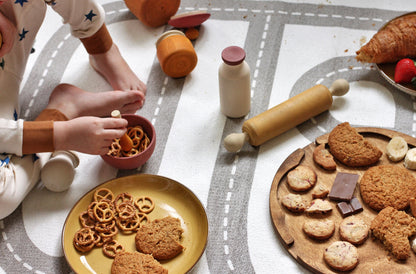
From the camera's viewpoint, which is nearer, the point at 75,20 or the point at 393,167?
the point at 393,167

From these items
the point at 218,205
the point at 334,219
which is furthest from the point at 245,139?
the point at 334,219

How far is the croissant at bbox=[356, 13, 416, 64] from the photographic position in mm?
1229

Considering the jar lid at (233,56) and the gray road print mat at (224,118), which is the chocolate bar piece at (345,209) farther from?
the jar lid at (233,56)

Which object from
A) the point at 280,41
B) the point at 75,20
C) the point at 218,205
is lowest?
the point at 218,205

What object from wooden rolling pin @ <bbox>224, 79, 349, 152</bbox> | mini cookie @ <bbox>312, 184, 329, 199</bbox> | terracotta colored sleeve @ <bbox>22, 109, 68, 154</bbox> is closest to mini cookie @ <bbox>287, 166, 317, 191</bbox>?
mini cookie @ <bbox>312, 184, 329, 199</bbox>

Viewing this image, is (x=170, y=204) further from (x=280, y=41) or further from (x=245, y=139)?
(x=280, y=41)

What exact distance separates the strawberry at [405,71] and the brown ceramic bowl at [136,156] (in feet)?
2.10

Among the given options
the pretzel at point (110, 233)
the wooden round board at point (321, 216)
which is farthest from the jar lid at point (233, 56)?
the pretzel at point (110, 233)

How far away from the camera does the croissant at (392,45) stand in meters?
1.23

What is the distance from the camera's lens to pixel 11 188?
1.07m

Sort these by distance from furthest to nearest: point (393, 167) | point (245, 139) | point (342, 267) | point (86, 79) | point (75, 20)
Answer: point (86, 79), point (75, 20), point (245, 139), point (393, 167), point (342, 267)

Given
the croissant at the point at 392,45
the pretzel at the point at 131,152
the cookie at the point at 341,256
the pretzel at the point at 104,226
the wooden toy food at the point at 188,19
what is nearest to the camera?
the cookie at the point at 341,256

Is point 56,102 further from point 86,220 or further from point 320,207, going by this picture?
point 320,207

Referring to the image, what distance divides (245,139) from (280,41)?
0.41m
